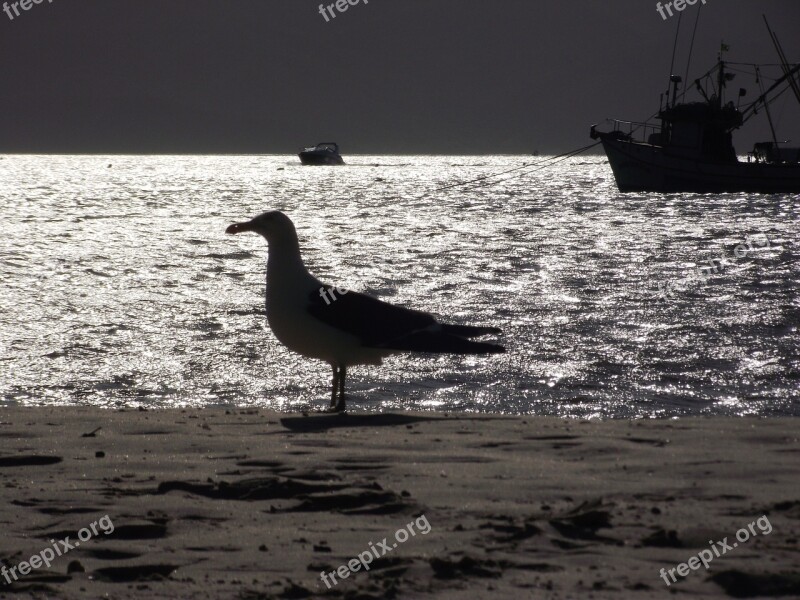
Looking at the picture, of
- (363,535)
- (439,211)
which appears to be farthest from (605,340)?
(439,211)

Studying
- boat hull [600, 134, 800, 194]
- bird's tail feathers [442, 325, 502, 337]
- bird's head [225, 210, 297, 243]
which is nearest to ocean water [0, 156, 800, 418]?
bird's tail feathers [442, 325, 502, 337]

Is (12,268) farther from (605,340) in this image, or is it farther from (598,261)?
(605,340)

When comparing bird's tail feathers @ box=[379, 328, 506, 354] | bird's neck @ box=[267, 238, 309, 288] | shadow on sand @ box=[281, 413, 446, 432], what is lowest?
shadow on sand @ box=[281, 413, 446, 432]

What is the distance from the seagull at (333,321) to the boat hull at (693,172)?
56.9m

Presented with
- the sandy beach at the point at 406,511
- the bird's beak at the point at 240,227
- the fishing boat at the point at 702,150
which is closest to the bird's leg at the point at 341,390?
the bird's beak at the point at 240,227

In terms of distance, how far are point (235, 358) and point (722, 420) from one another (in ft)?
21.6

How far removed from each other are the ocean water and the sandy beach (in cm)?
326

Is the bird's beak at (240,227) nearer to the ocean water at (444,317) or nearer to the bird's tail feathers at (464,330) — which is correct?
the bird's tail feathers at (464,330)

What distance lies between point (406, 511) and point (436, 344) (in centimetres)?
323

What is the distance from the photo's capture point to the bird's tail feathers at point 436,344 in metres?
7.71

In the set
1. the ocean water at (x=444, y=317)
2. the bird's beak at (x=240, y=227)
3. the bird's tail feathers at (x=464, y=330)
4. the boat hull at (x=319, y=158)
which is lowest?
the ocean water at (x=444, y=317)

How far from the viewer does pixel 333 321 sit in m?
7.67

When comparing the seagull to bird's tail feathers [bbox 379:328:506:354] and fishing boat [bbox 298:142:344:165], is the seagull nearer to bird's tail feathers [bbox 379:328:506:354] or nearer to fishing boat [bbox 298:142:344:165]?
bird's tail feathers [bbox 379:328:506:354]

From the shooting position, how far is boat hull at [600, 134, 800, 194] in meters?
62.5
